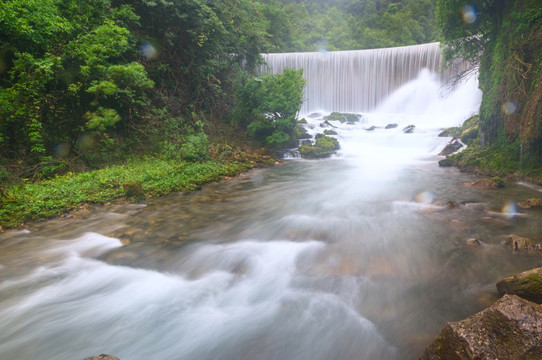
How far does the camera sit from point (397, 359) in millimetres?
2574

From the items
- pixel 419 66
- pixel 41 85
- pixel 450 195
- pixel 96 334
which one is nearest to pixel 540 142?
pixel 450 195

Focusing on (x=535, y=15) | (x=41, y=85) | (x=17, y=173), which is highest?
(x=535, y=15)

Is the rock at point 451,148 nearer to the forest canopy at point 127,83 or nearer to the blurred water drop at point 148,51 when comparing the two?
the forest canopy at point 127,83

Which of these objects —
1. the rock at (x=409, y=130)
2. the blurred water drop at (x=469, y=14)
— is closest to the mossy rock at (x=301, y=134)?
the rock at (x=409, y=130)

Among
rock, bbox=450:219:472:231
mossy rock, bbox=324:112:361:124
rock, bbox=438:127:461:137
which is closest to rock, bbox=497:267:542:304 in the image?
rock, bbox=450:219:472:231

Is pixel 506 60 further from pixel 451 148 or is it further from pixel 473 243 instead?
pixel 473 243

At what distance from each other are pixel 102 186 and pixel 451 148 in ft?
51.7

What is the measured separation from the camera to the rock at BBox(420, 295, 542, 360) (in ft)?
6.10

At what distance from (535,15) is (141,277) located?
1110cm

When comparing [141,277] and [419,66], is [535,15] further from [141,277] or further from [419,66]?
[419,66]

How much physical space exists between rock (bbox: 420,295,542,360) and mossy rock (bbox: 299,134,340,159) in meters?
14.2

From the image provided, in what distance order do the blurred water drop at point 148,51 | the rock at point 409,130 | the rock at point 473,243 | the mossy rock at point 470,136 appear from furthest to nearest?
1. the rock at point 409,130
2. the mossy rock at point 470,136
3. the blurred water drop at point 148,51
4. the rock at point 473,243

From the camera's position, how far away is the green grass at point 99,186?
579 centimetres

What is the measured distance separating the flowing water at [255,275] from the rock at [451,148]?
7.48 meters
